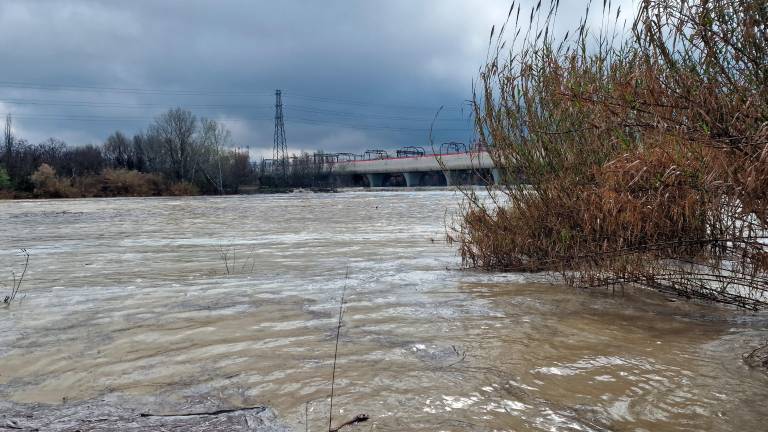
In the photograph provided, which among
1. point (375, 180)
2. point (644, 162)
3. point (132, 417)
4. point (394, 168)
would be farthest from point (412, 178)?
point (132, 417)

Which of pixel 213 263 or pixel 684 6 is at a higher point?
pixel 684 6

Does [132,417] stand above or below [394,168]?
below

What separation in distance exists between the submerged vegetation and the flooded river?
0.41 meters

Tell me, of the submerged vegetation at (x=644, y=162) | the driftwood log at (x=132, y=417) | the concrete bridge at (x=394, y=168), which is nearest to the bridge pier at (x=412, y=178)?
the concrete bridge at (x=394, y=168)

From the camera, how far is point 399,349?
3.93m

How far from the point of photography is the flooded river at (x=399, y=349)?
291 cm

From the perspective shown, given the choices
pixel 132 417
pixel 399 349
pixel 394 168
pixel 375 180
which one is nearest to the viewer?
pixel 132 417

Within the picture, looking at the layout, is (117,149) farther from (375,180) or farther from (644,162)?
(644,162)

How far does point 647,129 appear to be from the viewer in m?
3.69

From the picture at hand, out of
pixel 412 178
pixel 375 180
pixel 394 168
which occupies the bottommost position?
pixel 375 180

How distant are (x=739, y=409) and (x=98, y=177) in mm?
69933

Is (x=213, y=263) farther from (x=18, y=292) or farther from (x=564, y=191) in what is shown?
(x=564, y=191)

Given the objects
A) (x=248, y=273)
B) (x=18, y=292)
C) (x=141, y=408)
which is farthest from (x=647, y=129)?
(x=18, y=292)

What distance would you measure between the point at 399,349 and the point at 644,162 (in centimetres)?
221
